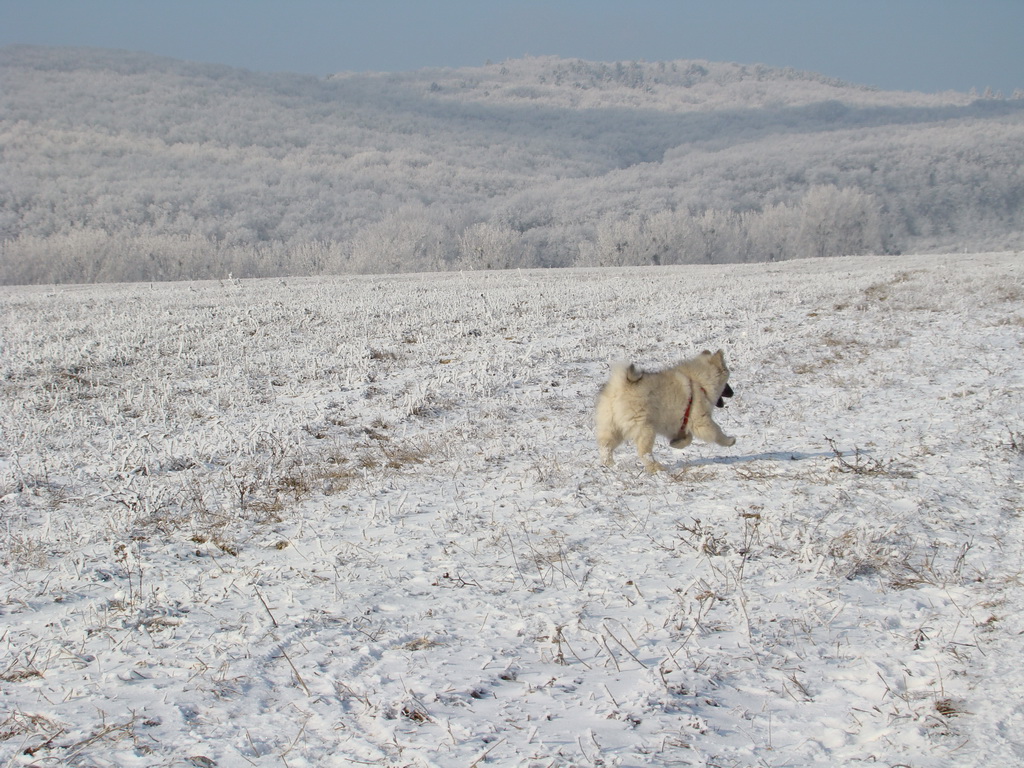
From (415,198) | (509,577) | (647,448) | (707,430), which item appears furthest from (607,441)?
(415,198)

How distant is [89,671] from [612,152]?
8173 inches

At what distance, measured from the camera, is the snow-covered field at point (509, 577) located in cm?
333

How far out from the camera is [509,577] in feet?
16.5

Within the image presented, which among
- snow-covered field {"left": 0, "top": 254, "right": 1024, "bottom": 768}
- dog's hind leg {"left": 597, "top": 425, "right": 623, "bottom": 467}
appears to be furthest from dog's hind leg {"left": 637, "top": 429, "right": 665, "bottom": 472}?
snow-covered field {"left": 0, "top": 254, "right": 1024, "bottom": 768}

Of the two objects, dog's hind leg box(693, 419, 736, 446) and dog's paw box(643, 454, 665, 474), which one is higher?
dog's hind leg box(693, 419, 736, 446)

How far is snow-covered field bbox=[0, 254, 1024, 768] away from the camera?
333 centimetres

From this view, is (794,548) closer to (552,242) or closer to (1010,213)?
(552,242)

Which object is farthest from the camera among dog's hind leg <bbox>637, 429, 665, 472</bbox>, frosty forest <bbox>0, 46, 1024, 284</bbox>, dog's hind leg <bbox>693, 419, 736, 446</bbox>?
frosty forest <bbox>0, 46, 1024, 284</bbox>

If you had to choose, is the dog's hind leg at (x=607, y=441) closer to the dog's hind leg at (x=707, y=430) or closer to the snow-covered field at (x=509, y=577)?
the snow-covered field at (x=509, y=577)

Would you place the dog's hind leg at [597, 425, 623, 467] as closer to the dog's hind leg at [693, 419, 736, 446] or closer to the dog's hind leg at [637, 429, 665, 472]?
the dog's hind leg at [637, 429, 665, 472]

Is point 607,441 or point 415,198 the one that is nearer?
point 607,441

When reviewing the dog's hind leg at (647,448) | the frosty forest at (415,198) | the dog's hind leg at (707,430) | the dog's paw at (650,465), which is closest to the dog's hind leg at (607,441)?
the dog's hind leg at (647,448)

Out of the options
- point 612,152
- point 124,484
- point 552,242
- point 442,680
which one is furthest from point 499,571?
point 612,152

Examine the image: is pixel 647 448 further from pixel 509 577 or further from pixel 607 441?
pixel 509 577
